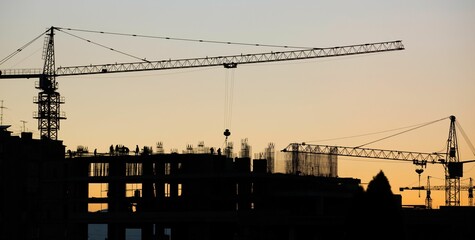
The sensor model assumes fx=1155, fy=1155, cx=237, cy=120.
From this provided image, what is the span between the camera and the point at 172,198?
589 ft

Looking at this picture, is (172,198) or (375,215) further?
(172,198)

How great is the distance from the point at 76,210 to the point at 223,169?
1011 inches

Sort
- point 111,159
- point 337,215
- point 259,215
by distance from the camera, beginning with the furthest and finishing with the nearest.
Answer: point 111,159, point 337,215, point 259,215

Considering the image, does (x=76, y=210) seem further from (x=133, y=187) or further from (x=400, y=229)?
(x=400, y=229)

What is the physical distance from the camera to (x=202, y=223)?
168 metres

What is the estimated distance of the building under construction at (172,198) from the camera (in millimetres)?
167750

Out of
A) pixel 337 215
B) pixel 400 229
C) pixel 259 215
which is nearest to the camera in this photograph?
pixel 400 229

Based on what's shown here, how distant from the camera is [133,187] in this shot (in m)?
188

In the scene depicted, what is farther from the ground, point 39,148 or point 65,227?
point 39,148

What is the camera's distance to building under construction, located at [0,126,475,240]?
550ft

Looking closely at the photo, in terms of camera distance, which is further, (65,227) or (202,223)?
(65,227)

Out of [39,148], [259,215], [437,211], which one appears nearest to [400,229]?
[259,215]

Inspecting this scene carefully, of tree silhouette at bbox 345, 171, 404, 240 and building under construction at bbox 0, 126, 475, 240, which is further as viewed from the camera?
building under construction at bbox 0, 126, 475, 240

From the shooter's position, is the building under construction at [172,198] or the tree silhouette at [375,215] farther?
the building under construction at [172,198]
